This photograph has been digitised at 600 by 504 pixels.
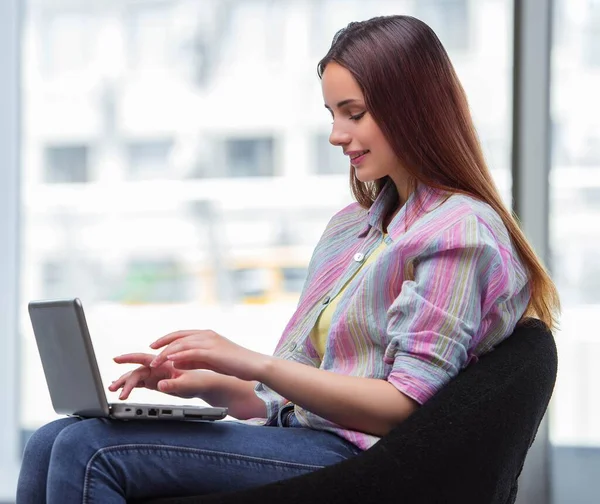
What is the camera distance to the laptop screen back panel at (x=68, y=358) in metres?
1.34

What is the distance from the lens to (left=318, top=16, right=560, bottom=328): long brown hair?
58.9 inches

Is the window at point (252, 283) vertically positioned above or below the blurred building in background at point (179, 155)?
below

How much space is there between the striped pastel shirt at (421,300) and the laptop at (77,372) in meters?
0.24

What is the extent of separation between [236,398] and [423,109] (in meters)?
0.60

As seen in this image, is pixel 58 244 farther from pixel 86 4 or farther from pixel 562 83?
pixel 562 83

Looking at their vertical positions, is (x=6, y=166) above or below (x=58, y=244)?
above

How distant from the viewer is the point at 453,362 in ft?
4.51

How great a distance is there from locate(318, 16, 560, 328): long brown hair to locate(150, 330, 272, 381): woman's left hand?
42 centimetres

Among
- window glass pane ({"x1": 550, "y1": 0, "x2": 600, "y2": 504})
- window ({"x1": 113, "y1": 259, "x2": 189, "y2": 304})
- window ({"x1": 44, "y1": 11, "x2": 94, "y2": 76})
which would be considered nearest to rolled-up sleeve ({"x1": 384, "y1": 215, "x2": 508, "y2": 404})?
window glass pane ({"x1": 550, "y1": 0, "x2": 600, "y2": 504})

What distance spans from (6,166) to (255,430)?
2436 mm

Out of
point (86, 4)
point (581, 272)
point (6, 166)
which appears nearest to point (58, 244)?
point (6, 166)

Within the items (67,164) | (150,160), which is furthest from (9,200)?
(150,160)

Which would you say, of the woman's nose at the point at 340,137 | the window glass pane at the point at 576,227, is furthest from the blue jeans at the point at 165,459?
the window glass pane at the point at 576,227

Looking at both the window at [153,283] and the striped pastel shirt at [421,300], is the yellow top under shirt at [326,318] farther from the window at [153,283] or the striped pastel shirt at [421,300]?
the window at [153,283]
